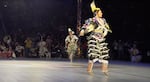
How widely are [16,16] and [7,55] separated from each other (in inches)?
332

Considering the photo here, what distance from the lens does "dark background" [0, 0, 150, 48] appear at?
27.9m

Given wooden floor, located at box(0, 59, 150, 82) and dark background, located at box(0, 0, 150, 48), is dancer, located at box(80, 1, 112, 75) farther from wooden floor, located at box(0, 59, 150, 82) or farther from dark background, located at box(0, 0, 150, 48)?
dark background, located at box(0, 0, 150, 48)

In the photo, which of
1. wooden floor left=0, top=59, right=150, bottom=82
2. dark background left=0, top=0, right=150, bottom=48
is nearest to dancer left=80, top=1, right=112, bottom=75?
wooden floor left=0, top=59, right=150, bottom=82

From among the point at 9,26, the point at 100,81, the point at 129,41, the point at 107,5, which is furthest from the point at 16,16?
the point at 100,81

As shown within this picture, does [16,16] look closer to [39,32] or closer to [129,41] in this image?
[39,32]

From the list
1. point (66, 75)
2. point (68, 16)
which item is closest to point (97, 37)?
point (66, 75)

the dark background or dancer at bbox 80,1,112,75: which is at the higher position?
the dark background

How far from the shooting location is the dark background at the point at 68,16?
27891 mm

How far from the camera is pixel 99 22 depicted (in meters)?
12.2

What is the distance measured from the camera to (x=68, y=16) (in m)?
31.2

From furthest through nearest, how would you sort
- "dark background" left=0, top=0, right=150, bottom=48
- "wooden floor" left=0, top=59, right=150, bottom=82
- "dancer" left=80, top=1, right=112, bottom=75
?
"dark background" left=0, top=0, right=150, bottom=48, "dancer" left=80, top=1, right=112, bottom=75, "wooden floor" left=0, top=59, right=150, bottom=82

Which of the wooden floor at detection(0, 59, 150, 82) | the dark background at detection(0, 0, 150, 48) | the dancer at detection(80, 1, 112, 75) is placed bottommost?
the wooden floor at detection(0, 59, 150, 82)

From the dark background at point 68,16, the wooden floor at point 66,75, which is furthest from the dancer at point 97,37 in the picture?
the dark background at point 68,16

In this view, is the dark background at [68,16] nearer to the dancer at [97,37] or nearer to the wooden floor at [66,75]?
the wooden floor at [66,75]
